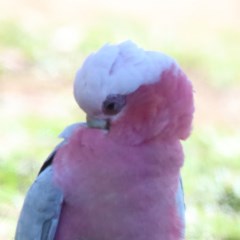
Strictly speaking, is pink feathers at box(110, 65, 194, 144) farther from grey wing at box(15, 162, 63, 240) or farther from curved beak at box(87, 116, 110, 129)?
grey wing at box(15, 162, 63, 240)

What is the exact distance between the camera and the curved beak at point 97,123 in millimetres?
1714

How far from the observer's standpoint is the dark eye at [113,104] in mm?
1671

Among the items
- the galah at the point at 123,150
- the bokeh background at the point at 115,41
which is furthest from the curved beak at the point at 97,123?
the bokeh background at the point at 115,41

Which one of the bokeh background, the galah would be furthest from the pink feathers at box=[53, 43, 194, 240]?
the bokeh background

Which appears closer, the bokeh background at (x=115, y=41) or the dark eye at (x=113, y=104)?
the dark eye at (x=113, y=104)

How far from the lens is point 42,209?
69.7 inches

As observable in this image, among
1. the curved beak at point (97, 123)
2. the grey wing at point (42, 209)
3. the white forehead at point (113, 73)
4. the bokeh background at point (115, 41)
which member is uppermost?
the bokeh background at point (115, 41)

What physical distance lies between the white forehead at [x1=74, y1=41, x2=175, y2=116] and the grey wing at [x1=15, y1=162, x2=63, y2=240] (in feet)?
0.53

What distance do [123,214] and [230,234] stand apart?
1107 mm

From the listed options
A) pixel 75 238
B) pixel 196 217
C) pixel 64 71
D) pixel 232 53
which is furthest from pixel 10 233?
pixel 232 53

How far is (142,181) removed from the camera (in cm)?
171

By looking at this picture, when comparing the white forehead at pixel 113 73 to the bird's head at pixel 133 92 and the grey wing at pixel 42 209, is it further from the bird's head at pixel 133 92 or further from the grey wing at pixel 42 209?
the grey wing at pixel 42 209

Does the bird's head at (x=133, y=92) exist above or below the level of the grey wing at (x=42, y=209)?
above

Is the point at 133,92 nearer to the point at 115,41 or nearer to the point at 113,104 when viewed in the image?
the point at 113,104
